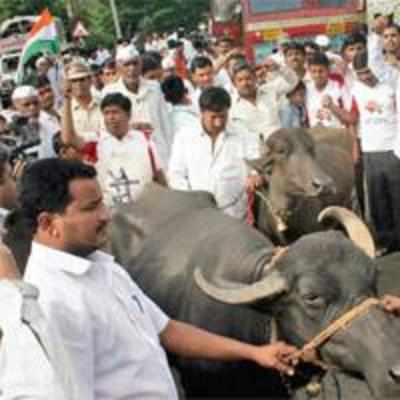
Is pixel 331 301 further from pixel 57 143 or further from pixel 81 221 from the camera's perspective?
pixel 57 143

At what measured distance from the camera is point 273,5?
18.2m

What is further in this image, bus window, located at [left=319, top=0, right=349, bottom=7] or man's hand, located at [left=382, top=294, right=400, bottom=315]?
bus window, located at [left=319, top=0, right=349, bottom=7]

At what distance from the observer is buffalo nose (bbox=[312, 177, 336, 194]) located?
6.93m

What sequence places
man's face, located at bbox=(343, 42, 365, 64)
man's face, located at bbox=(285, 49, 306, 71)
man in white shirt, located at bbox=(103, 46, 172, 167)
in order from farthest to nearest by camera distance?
man's face, located at bbox=(343, 42, 365, 64) → man's face, located at bbox=(285, 49, 306, 71) → man in white shirt, located at bbox=(103, 46, 172, 167)

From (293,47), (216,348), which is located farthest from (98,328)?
(293,47)

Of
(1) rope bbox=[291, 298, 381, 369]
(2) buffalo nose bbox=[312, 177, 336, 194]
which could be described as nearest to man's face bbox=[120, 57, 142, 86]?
(2) buffalo nose bbox=[312, 177, 336, 194]

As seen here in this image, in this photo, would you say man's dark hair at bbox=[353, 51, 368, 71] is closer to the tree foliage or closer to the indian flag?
the indian flag

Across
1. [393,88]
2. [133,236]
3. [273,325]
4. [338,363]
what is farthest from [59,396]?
[393,88]

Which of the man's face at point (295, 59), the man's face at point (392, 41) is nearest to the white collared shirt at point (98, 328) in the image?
the man's face at point (392, 41)

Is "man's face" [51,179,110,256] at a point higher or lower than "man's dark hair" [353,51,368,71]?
higher

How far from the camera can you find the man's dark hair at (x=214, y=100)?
6.38 metres

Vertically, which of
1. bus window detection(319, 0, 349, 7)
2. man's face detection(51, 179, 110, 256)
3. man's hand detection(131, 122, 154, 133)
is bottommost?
bus window detection(319, 0, 349, 7)

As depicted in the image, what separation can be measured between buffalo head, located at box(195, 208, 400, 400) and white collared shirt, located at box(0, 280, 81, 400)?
1347mm

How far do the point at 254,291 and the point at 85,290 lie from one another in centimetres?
121
